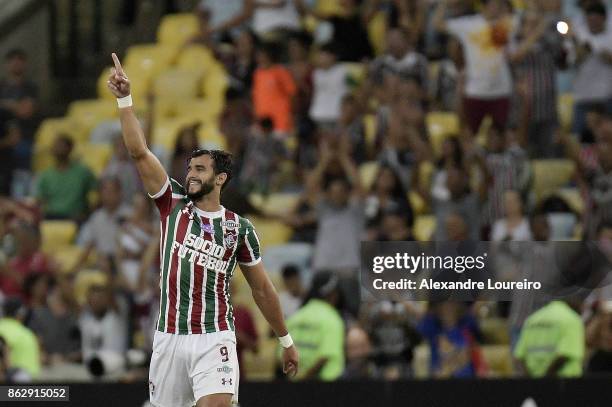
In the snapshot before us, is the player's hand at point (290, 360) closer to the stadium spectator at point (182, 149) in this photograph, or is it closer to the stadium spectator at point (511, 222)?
the stadium spectator at point (511, 222)

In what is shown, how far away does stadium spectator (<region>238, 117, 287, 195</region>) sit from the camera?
14938mm

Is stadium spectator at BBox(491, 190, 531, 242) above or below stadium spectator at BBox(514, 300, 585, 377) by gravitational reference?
above

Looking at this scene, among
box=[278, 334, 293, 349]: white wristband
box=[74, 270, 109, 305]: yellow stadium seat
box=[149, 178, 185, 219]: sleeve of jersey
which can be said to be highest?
box=[149, 178, 185, 219]: sleeve of jersey

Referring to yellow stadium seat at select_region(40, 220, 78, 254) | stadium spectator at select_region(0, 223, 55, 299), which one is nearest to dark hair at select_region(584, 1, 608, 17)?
yellow stadium seat at select_region(40, 220, 78, 254)

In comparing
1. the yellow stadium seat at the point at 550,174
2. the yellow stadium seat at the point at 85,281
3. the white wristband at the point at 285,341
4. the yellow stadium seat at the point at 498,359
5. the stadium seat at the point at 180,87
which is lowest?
the yellow stadium seat at the point at 498,359

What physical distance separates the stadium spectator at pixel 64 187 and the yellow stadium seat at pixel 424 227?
3.39 metres

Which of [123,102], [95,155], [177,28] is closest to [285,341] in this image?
[123,102]

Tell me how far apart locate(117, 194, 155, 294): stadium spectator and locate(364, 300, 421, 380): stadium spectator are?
267 cm

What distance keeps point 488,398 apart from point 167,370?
329 centimetres

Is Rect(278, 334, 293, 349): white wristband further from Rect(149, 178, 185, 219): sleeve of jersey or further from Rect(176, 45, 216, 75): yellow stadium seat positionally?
Rect(176, 45, 216, 75): yellow stadium seat

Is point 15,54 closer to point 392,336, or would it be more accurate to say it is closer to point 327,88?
point 327,88

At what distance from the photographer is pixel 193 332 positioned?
890 cm

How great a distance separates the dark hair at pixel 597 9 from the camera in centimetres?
1437

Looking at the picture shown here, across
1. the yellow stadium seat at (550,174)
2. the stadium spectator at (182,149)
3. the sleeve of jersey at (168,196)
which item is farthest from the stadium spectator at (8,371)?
the yellow stadium seat at (550,174)
